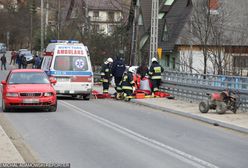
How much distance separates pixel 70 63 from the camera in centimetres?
2423

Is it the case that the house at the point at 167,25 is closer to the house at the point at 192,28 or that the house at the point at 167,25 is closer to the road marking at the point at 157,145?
the house at the point at 192,28

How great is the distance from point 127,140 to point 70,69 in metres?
11.9

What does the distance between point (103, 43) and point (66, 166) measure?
33721 mm

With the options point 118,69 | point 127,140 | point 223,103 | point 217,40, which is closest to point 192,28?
point 217,40

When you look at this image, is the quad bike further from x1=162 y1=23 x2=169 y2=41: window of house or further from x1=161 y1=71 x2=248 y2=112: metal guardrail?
x1=162 y1=23 x2=169 y2=41: window of house

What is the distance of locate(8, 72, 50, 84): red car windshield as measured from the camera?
19.0 m

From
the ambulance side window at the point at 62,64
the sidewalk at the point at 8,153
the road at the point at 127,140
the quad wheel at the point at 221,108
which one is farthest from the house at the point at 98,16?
the sidewalk at the point at 8,153

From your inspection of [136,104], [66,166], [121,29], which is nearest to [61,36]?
[121,29]

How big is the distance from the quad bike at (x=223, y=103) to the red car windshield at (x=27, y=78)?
5370 millimetres

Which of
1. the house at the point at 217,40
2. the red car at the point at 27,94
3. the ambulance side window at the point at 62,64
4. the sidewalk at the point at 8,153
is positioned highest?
the house at the point at 217,40

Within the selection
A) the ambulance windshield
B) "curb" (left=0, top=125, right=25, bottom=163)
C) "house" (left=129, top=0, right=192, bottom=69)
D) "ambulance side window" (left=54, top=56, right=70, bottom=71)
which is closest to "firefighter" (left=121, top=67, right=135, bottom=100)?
the ambulance windshield

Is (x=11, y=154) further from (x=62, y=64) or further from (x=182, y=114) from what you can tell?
(x=62, y=64)

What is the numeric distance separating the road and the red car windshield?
1.08m

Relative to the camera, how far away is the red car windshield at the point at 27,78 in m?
19.0
